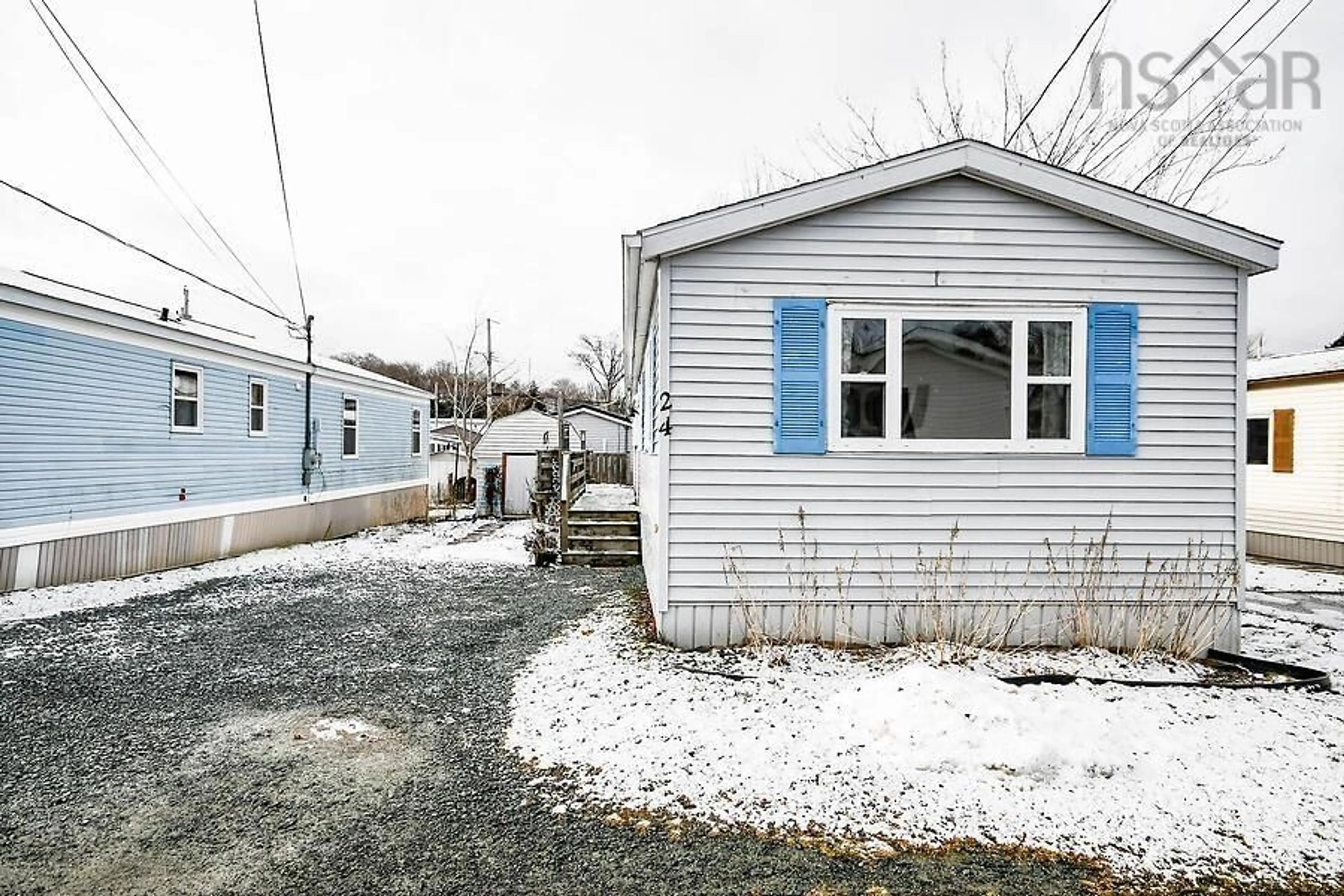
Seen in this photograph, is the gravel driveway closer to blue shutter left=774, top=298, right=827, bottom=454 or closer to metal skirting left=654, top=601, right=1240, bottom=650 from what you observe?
metal skirting left=654, top=601, right=1240, bottom=650

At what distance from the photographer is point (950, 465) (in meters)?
5.75

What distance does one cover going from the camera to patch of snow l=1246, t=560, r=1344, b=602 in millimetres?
9148

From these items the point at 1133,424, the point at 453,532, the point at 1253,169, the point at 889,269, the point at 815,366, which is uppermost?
the point at 1253,169

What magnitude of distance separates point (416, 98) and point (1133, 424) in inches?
445

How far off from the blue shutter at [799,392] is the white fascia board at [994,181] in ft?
2.96

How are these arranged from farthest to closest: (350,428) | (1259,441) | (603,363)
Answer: (603,363)
(350,428)
(1259,441)

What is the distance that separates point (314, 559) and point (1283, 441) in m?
15.6

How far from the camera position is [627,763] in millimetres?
3730

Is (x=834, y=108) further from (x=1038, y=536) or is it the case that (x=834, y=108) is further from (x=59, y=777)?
(x=59, y=777)

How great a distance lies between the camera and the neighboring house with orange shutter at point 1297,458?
11.0 m

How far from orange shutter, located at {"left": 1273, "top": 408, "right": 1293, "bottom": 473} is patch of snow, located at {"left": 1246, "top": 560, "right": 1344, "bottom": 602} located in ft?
5.27

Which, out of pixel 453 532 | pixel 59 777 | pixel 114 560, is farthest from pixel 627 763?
pixel 453 532

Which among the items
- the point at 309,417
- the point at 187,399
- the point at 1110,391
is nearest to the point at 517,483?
the point at 309,417

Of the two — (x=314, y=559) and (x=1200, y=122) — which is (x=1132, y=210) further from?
(x=314, y=559)
